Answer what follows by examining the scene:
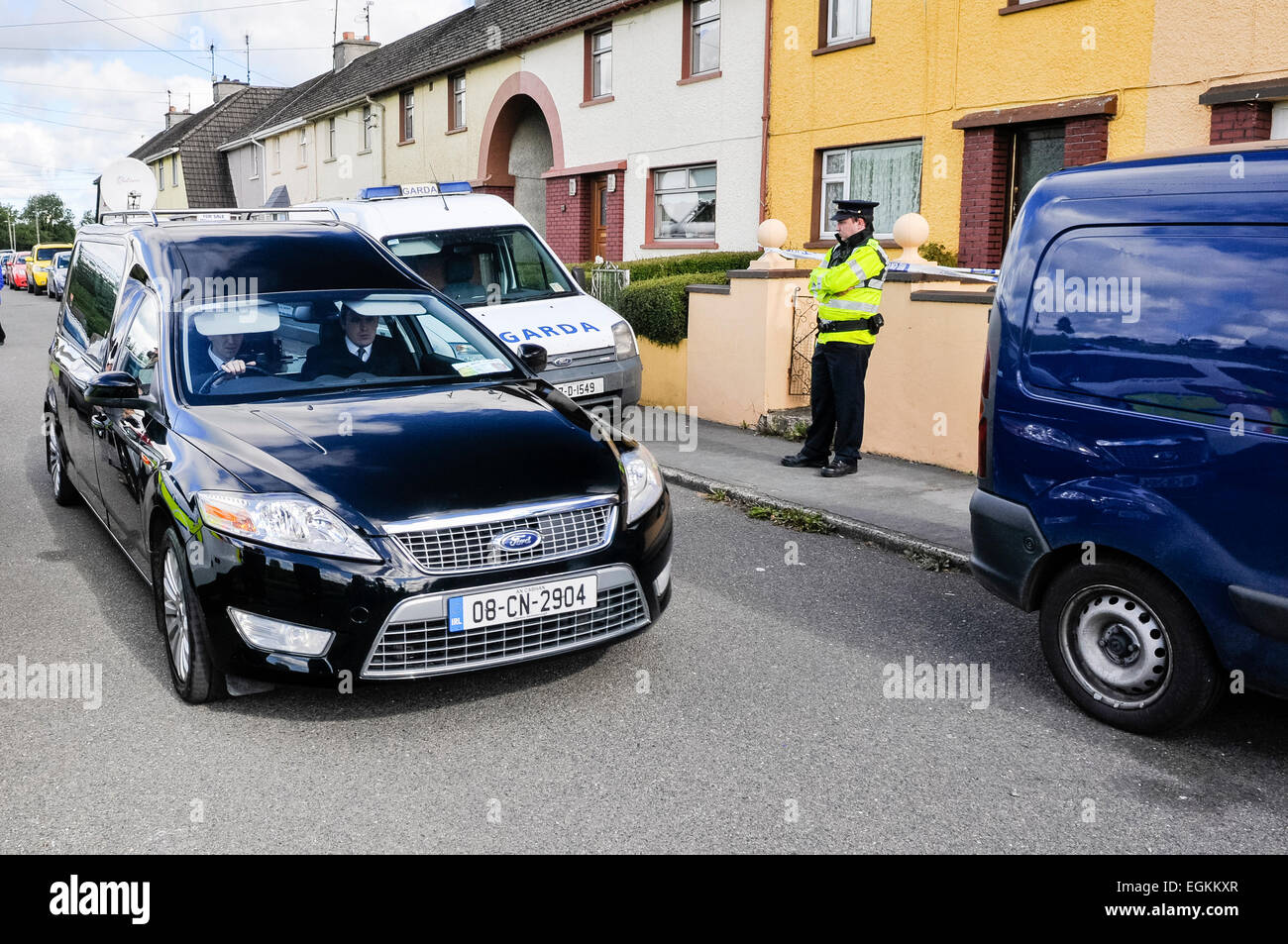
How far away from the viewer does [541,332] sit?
32.1 ft

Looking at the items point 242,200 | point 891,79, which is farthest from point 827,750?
point 242,200

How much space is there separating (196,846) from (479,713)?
49.1 inches

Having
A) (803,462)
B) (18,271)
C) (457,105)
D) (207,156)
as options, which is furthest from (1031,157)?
(18,271)

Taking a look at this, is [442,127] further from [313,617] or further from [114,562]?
[313,617]

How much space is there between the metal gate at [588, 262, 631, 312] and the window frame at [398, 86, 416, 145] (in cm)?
1765

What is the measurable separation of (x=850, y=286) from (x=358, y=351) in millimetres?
4328

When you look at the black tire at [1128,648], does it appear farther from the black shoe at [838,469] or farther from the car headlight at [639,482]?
the black shoe at [838,469]

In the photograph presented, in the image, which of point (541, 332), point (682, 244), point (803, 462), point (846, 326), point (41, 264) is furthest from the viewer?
point (41, 264)

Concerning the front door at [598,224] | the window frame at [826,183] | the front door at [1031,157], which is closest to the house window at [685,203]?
the front door at [598,224]

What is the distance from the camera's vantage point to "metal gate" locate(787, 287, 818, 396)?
36.6 feet

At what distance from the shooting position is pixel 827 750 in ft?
13.8

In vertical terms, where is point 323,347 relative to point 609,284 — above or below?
below

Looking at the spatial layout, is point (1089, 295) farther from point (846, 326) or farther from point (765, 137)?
point (765, 137)

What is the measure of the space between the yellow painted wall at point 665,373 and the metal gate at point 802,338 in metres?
1.53
